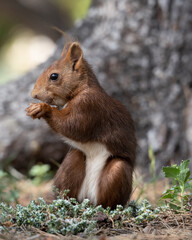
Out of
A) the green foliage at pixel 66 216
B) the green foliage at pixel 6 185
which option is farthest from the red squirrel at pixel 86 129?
the green foliage at pixel 6 185

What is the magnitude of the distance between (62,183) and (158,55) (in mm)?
2536

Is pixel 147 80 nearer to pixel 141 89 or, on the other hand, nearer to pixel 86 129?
pixel 141 89

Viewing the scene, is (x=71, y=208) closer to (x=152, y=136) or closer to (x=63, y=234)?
(x=63, y=234)

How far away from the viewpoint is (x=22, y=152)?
497 cm

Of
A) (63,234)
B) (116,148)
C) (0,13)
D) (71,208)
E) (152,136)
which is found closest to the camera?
(63,234)

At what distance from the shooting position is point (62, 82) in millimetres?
2934

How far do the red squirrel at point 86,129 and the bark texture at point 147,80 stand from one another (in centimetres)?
194

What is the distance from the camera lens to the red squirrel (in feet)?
9.00

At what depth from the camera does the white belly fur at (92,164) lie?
2852 millimetres

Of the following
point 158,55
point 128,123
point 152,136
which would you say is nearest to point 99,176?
point 128,123

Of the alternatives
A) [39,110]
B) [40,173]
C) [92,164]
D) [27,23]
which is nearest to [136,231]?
[92,164]

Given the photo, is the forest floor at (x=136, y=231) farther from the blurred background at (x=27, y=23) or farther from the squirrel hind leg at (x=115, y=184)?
the blurred background at (x=27, y=23)

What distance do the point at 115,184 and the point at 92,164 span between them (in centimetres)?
27

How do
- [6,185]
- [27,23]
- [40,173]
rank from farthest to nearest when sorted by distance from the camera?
1. [27,23]
2. [40,173]
3. [6,185]
